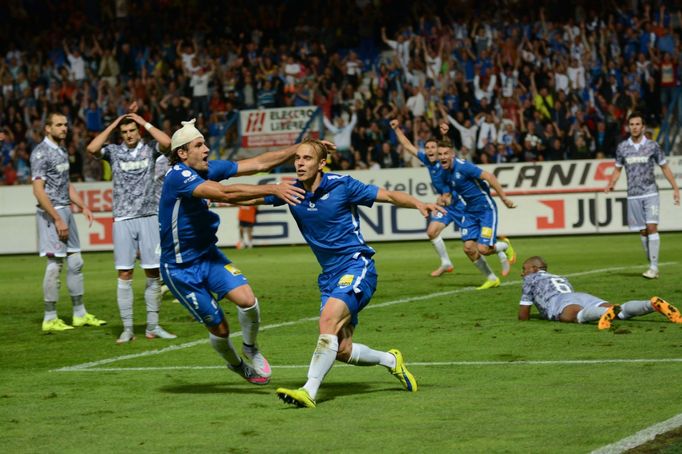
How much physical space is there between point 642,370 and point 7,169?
26.5m

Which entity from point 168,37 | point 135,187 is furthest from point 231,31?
point 135,187

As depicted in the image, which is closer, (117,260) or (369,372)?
(369,372)

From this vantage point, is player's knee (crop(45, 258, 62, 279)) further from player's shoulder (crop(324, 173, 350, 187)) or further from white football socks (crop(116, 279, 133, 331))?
player's shoulder (crop(324, 173, 350, 187))

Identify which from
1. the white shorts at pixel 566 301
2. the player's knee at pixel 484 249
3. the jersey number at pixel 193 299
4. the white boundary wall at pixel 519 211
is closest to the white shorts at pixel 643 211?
the player's knee at pixel 484 249

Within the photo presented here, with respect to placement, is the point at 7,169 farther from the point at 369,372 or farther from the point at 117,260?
the point at 369,372

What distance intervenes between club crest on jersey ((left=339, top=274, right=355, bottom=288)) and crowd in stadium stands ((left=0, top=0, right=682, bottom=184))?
2076 cm

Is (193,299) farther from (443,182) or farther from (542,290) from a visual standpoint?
(443,182)

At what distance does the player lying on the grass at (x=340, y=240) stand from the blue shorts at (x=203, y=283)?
83 cm

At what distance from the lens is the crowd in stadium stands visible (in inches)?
1173

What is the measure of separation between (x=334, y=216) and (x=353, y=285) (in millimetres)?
555

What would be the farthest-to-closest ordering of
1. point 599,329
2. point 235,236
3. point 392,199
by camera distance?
point 235,236 < point 599,329 < point 392,199

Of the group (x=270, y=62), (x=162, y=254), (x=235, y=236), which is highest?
(x=270, y=62)

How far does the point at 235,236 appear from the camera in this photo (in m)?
28.7

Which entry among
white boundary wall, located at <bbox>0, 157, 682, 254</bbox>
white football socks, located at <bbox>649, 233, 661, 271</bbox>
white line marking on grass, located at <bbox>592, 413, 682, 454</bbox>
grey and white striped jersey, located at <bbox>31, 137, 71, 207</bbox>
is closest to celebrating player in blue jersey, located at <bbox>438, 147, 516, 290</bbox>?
white football socks, located at <bbox>649, 233, 661, 271</bbox>
